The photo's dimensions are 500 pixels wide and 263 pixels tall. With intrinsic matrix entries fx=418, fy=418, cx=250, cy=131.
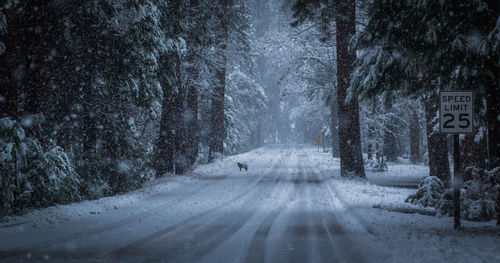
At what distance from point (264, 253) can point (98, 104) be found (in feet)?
32.0

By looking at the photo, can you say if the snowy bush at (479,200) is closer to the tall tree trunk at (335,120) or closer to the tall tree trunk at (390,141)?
the tall tree trunk at (335,120)

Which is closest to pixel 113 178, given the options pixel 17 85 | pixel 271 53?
pixel 17 85

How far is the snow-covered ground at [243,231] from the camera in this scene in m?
6.57

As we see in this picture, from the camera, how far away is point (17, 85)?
10516 millimetres

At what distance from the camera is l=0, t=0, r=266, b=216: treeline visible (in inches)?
396

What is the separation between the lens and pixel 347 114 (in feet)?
60.5

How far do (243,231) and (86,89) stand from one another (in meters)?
8.37

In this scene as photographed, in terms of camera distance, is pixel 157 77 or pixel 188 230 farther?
pixel 157 77

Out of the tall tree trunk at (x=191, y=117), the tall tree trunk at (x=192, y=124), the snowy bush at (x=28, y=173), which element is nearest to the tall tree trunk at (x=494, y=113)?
the snowy bush at (x=28, y=173)

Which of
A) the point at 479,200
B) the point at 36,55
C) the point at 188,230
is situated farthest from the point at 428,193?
the point at 36,55

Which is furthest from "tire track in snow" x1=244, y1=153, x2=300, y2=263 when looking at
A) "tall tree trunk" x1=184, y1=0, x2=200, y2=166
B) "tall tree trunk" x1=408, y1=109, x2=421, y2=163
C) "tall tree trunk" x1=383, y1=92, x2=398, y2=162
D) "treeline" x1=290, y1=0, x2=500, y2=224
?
"tall tree trunk" x1=408, y1=109, x2=421, y2=163

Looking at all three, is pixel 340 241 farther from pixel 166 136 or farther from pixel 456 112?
pixel 166 136

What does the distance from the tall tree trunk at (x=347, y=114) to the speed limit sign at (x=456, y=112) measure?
10.1 metres

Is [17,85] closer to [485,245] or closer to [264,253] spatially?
[264,253]
